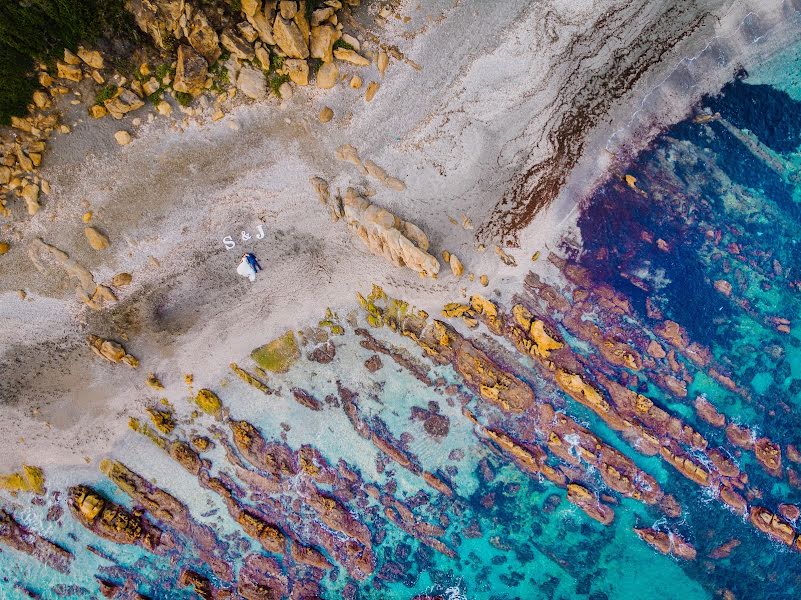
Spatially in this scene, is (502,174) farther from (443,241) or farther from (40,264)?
(40,264)

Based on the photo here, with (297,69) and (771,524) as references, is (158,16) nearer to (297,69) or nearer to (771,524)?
(297,69)

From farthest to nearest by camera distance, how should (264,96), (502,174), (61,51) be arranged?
(502,174) → (264,96) → (61,51)

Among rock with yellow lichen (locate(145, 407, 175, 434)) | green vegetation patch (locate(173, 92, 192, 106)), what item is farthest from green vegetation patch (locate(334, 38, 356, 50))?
rock with yellow lichen (locate(145, 407, 175, 434))

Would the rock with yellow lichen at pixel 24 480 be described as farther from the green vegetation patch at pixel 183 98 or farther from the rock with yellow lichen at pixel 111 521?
the green vegetation patch at pixel 183 98

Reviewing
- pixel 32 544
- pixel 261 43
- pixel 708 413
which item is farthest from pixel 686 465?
pixel 32 544

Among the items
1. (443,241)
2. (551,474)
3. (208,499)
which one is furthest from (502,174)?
(208,499)

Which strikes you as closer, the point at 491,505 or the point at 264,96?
the point at 264,96
